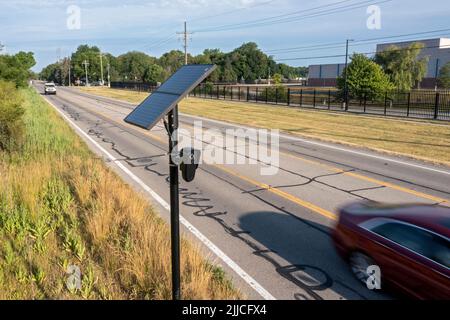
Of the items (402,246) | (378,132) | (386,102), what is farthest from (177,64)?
(402,246)

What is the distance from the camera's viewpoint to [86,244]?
658 centimetres

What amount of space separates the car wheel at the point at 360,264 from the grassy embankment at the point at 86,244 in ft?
6.55

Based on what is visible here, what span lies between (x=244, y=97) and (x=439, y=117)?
29528mm

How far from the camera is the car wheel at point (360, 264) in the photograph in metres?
5.74

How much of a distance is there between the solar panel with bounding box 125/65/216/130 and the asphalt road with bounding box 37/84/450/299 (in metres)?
2.91

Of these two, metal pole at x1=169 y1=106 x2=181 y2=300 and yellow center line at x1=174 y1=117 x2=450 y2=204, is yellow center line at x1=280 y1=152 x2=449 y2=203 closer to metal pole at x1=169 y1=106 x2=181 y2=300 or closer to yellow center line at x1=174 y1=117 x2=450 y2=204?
yellow center line at x1=174 y1=117 x2=450 y2=204

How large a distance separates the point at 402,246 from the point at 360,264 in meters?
0.83

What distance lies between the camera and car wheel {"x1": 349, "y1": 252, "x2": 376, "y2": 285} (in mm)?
5742

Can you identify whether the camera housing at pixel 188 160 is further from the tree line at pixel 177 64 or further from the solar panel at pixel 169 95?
the tree line at pixel 177 64

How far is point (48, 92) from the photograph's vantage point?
6625cm

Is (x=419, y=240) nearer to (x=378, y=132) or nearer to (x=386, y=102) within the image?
(x=378, y=132)

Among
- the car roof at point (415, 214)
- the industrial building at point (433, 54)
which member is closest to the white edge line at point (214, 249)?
the car roof at point (415, 214)
